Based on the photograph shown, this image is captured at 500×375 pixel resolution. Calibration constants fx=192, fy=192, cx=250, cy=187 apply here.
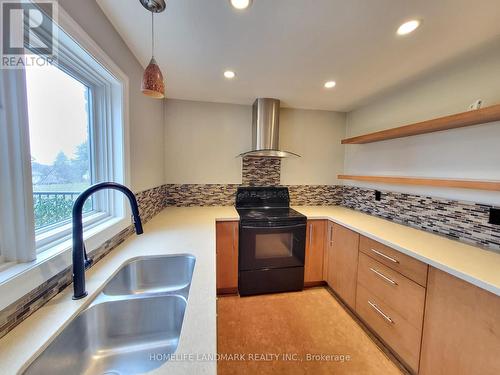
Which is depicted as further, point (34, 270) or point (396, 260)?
point (396, 260)

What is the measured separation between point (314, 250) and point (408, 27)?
75.9 inches

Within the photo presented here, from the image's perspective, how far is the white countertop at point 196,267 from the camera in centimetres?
52

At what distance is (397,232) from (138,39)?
2380 millimetres

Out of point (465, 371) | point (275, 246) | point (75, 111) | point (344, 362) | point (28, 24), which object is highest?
point (28, 24)

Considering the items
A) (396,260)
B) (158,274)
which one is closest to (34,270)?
(158,274)

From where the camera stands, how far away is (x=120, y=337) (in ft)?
2.69

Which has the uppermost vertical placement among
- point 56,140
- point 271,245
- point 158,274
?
point 56,140

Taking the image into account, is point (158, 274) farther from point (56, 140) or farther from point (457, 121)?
point (457, 121)

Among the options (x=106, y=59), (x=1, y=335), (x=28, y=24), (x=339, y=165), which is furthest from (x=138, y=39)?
(x=339, y=165)

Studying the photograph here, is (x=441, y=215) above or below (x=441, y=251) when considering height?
above

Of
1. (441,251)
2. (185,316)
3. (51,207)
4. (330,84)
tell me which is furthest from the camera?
(330,84)

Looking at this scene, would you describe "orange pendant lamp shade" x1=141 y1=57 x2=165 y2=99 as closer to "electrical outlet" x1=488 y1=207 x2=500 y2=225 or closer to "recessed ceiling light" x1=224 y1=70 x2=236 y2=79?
"recessed ceiling light" x1=224 y1=70 x2=236 y2=79

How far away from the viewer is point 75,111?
1089 mm

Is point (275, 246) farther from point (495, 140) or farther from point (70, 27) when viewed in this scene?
point (70, 27)
